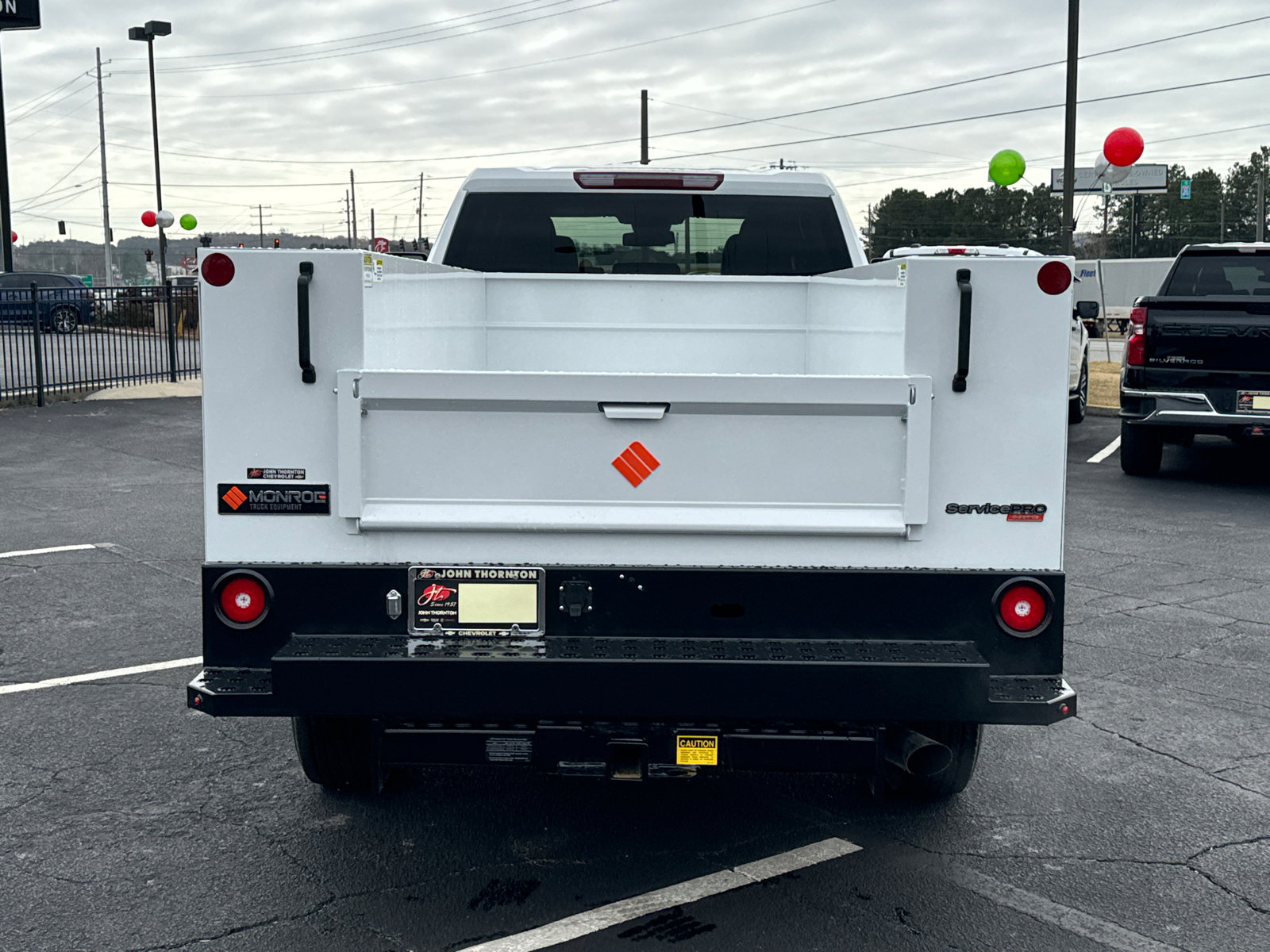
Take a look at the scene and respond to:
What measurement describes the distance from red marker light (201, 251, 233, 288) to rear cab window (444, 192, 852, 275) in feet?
9.02

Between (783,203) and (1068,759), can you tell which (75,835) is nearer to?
(1068,759)

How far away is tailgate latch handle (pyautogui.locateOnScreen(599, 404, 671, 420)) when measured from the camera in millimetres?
3629

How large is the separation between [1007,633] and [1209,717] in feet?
7.89

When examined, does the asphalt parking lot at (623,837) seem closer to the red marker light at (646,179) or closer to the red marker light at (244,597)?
the red marker light at (244,597)

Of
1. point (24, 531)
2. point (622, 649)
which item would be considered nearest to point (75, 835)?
point (622, 649)

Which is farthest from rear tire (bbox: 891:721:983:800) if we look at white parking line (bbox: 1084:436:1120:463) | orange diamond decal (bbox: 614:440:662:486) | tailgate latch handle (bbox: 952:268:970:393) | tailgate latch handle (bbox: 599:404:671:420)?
white parking line (bbox: 1084:436:1120:463)

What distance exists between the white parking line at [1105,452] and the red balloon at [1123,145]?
7113 millimetres

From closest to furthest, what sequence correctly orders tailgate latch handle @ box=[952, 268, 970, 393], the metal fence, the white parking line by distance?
tailgate latch handle @ box=[952, 268, 970, 393], the white parking line, the metal fence

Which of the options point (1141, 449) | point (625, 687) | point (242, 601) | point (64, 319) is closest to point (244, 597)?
point (242, 601)

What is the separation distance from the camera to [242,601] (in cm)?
373

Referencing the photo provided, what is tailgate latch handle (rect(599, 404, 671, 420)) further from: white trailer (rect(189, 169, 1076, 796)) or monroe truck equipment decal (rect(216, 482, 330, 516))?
monroe truck equipment decal (rect(216, 482, 330, 516))

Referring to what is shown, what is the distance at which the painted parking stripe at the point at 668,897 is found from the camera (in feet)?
11.8

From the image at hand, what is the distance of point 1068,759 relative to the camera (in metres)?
5.12

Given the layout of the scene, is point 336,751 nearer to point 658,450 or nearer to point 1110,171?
point 658,450
